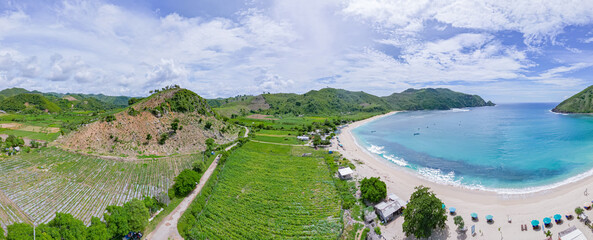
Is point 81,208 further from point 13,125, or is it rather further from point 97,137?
point 13,125

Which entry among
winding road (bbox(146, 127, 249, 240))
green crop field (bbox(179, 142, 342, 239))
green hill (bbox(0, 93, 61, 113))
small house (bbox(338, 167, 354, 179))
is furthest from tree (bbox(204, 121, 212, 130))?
green hill (bbox(0, 93, 61, 113))

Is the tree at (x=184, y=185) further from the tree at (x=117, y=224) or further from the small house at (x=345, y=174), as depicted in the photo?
the small house at (x=345, y=174)

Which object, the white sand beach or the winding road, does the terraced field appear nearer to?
the winding road

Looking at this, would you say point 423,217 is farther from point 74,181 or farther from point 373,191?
point 74,181

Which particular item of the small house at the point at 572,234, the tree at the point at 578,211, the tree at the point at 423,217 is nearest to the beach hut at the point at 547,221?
the small house at the point at 572,234

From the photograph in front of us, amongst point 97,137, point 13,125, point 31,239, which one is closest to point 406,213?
point 31,239

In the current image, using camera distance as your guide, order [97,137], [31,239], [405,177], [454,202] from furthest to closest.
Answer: [97,137] < [405,177] < [454,202] < [31,239]
